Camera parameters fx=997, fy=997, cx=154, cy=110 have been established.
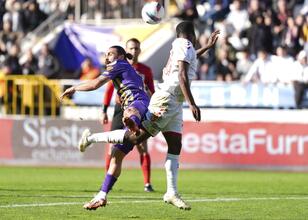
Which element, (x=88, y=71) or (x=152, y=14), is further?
(x=88, y=71)

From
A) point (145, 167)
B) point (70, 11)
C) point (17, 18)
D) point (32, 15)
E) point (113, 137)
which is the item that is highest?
point (70, 11)

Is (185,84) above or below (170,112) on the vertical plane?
above

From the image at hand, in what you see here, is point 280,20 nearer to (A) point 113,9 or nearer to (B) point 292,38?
(B) point 292,38

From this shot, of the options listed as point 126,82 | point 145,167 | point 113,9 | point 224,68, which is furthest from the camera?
point 113,9

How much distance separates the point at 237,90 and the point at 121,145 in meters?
13.6

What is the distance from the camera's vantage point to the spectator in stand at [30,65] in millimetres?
29422

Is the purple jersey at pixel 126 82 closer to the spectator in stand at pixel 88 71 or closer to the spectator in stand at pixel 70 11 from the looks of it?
the spectator in stand at pixel 88 71

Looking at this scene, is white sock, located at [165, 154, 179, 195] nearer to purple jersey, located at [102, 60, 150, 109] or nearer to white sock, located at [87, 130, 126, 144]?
white sock, located at [87, 130, 126, 144]

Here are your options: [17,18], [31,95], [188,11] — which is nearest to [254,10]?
[188,11]

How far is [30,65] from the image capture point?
2972 cm

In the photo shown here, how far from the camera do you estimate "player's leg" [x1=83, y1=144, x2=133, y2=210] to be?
12.4 m

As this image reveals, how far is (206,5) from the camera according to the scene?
3064 cm

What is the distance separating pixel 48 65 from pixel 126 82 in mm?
16634

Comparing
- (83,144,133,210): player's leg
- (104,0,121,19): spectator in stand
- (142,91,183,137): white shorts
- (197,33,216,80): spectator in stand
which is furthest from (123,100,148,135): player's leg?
(104,0,121,19): spectator in stand
